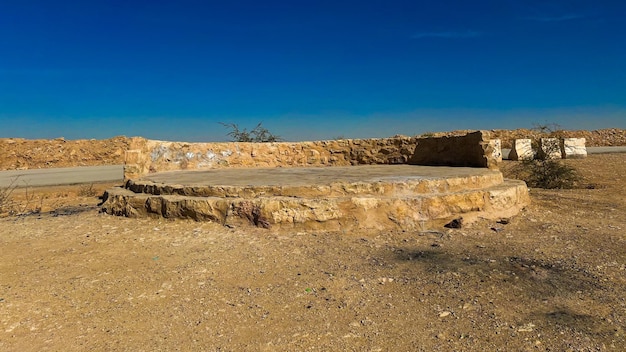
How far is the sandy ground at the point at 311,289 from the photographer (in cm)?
212

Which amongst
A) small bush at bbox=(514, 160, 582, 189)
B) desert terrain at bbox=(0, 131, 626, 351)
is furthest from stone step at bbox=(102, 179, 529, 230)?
small bush at bbox=(514, 160, 582, 189)

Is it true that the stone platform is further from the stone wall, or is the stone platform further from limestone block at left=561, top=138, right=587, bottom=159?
limestone block at left=561, top=138, right=587, bottom=159

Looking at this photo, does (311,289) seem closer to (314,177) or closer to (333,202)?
(333,202)

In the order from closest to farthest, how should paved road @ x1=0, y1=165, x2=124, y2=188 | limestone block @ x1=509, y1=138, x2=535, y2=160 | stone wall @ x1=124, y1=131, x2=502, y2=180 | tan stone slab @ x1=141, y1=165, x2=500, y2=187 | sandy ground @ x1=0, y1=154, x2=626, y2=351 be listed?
1. sandy ground @ x1=0, y1=154, x2=626, y2=351
2. tan stone slab @ x1=141, y1=165, x2=500, y2=187
3. stone wall @ x1=124, y1=131, x2=502, y2=180
4. paved road @ x1=0, y1=165, x2=124, y2=188
5. limestone block @ x1=509, y1=138, x2=535, y2=160

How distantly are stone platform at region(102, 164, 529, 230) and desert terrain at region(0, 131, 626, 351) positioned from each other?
154 mm

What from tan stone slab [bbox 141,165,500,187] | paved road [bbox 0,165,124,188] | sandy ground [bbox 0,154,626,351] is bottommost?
sandy ground [bbox 0,154,626,351]

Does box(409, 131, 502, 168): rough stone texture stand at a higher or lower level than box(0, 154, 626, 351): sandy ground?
higher

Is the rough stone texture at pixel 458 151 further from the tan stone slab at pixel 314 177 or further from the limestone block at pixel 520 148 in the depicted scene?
the limestone block at pixel 520 148

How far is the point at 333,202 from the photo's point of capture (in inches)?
167

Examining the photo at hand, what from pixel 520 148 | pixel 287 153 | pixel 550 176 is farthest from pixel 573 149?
pixel 287 153

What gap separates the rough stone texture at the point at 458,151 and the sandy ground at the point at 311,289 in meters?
2.19

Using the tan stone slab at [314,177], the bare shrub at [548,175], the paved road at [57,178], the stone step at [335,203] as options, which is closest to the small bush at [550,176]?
the bare shrub at [548,175]

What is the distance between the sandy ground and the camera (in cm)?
212

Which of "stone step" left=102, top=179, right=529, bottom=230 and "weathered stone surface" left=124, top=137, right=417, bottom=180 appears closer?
"stone step" left=102, top=179, right=529, bottom=230
